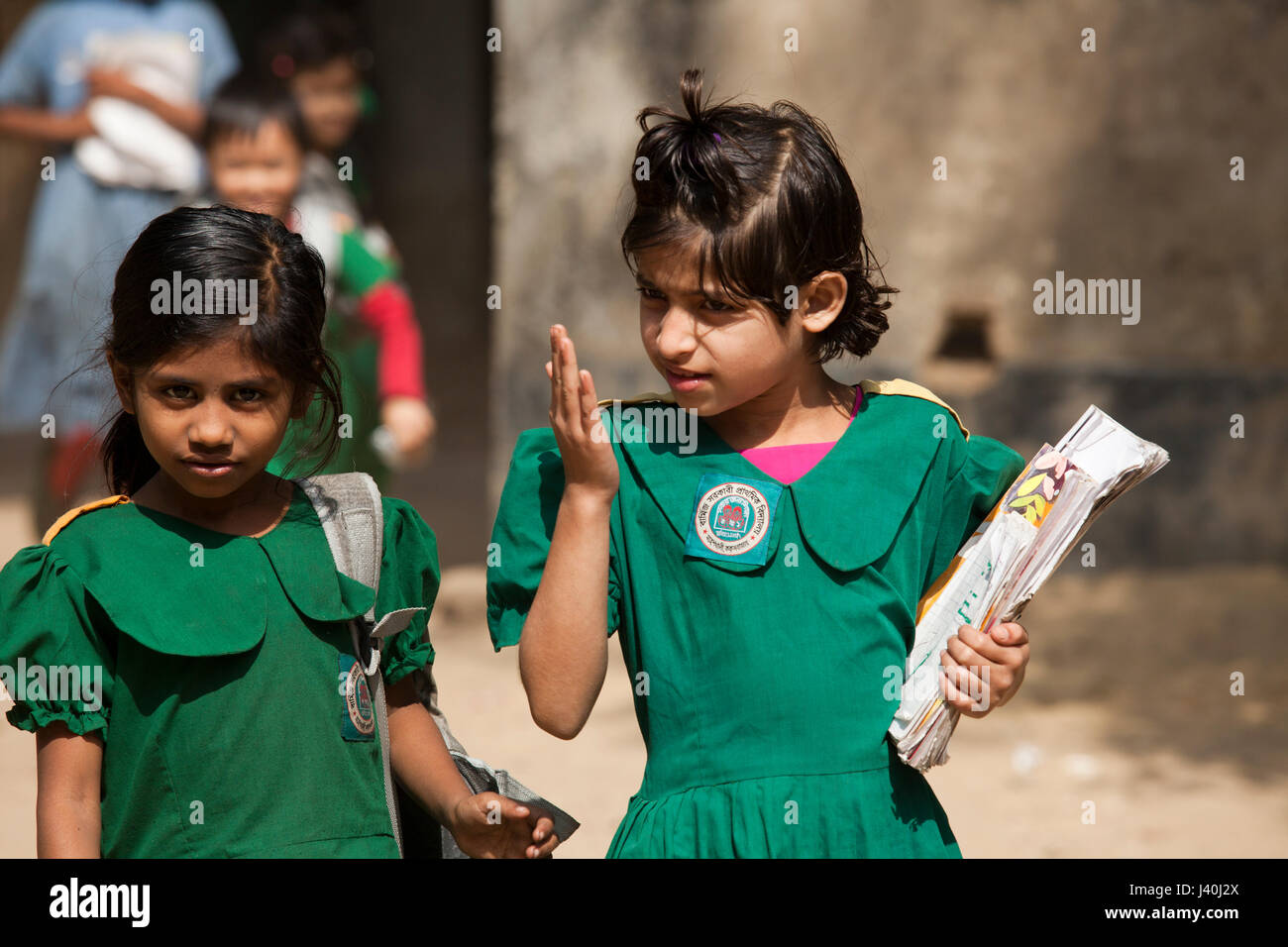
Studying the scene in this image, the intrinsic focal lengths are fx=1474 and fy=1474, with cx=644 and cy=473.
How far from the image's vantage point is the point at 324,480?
194cm

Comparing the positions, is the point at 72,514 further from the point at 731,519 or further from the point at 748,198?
the point at 748,198

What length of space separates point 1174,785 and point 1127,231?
2390 millimetres

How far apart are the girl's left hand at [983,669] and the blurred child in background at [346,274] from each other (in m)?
2.00

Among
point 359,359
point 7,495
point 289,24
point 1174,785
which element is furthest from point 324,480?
point 7,495

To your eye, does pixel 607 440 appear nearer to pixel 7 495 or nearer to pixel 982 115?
pixel 982 115

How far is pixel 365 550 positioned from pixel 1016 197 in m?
4.55

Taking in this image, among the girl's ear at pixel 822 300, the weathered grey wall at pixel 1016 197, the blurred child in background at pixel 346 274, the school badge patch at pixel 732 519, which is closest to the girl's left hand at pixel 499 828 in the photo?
the school badge patch at pixel 732 519

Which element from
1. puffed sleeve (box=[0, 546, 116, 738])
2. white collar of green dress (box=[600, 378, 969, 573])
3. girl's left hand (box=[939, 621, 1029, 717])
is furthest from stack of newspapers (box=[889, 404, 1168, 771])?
puffed sleeve (box=[0, 546, 116, 738])

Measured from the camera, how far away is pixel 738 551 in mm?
1830

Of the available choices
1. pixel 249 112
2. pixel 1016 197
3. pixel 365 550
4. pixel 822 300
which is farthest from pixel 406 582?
pixel 1016 197

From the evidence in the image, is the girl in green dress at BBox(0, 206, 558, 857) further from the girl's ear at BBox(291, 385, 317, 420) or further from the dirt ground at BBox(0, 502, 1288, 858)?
the dirt ground at BBox(0, 502, 1288, 858)

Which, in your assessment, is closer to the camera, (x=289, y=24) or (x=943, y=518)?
(x=943, y=518)

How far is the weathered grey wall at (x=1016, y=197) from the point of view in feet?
18.8

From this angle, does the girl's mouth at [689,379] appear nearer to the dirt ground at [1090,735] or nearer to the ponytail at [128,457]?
the ponytail at [128,457]
